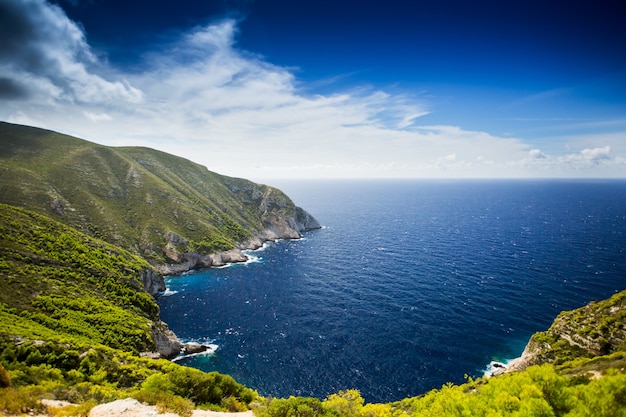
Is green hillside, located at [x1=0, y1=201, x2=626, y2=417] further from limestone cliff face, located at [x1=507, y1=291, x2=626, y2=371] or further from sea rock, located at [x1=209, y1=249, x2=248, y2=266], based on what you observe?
sea rock, located at [x1=209, y1=249, x2=248, y2=266]

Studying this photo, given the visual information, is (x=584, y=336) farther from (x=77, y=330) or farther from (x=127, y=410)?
(x=77, y=330)

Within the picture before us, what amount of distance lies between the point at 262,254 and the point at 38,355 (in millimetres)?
104279

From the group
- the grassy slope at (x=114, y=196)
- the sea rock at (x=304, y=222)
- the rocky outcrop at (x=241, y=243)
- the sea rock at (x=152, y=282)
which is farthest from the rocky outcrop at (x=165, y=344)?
the sea rock at (x=304, y=222)

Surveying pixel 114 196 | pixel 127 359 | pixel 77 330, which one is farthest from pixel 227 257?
pixel 127 359

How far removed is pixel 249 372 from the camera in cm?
5959

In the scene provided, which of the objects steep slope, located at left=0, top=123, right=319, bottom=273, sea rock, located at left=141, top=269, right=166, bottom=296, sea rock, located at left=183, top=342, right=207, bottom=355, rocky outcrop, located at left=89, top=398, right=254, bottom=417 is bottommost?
sea rock, located at left=183, top=342, right=207, bottom=355

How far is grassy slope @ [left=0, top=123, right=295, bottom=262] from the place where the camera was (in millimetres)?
105375

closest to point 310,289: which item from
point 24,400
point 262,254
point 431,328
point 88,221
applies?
point 431,328

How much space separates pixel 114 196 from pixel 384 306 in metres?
122

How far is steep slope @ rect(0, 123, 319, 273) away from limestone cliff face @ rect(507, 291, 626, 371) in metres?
107

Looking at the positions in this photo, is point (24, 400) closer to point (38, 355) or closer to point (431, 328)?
point (38, 355)

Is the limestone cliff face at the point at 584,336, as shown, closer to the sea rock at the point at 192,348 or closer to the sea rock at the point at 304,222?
the sea rock at the point at 192,348

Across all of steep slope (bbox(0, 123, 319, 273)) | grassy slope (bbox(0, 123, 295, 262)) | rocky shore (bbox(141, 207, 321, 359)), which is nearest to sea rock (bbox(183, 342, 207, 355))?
rocky shore (bbox(141, 207, 321, 359))

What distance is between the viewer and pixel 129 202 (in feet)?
431
